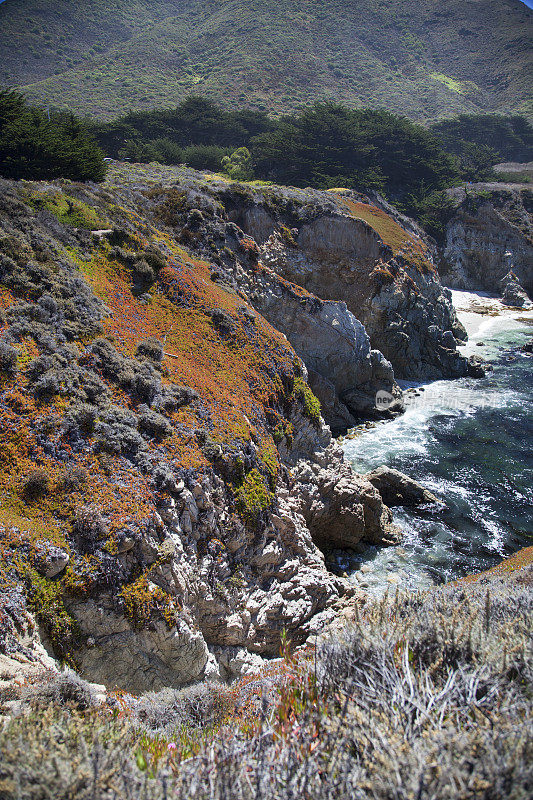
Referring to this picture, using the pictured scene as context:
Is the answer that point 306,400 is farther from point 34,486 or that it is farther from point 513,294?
point 513,294

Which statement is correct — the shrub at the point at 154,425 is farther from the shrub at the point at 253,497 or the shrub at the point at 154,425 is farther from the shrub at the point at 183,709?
the shrub at the point at 183,709

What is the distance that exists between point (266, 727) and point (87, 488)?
7.06m

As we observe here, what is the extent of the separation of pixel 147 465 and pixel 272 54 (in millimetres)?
146883

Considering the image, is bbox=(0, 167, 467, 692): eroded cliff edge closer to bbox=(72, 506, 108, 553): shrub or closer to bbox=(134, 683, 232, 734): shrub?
bbox=(72, 506, 108, 553): shrub

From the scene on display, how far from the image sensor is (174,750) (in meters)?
5.59

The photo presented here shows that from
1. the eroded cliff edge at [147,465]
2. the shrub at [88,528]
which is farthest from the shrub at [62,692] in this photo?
the shrub at [88,528]

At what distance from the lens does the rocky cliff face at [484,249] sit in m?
65.4

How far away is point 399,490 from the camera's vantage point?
918 inches

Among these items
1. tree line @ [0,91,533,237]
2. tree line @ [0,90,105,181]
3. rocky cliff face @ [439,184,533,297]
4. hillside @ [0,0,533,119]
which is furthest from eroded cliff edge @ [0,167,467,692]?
hillside @ [0,0,533,119]

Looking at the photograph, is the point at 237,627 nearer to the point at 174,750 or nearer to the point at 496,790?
the point at 174,750

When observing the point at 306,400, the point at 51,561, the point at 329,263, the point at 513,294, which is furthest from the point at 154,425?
the point at 513,294

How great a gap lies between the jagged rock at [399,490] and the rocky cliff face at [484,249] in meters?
52.0

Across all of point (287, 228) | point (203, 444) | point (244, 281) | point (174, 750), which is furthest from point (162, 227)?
point (174, 750)

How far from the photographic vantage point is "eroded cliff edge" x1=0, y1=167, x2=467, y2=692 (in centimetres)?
945
